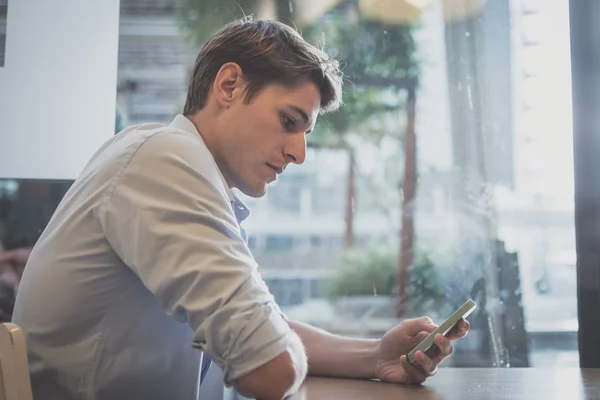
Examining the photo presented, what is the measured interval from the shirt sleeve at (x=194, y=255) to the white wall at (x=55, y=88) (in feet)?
3.52

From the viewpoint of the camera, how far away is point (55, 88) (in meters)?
2.02

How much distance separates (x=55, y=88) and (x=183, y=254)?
1278 millimetres

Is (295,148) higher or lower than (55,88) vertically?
lower

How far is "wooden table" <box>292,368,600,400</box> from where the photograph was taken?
3.91ft

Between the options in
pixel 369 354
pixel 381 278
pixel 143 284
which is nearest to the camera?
pixel 143 284

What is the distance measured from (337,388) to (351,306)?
878 mm

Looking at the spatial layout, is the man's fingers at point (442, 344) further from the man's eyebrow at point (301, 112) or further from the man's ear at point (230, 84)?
the man's ear at point (230, 84)

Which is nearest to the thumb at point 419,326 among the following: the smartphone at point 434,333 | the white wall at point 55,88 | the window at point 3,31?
the smartphone at point 434,333

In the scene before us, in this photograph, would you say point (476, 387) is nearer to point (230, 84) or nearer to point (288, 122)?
point (288, 122)

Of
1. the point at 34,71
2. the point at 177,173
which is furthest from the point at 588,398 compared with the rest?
the point at 34,71

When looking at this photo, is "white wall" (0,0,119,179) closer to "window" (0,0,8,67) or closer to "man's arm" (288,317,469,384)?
"window" (0,0,8,67)

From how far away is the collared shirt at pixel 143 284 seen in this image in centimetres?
94

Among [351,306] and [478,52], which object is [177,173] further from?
[478,52]

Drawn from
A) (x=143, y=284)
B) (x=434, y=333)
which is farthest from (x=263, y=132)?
(x=434, y=333)
